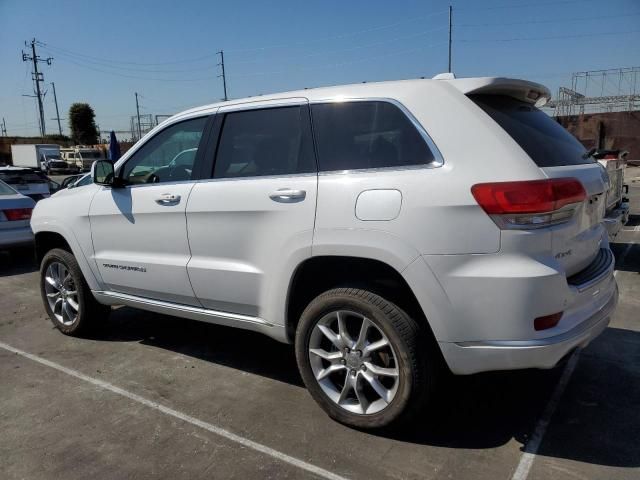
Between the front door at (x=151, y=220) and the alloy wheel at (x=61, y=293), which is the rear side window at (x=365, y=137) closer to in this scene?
the front door at (x=151, y=220)

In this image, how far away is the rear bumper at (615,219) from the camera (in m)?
5.20

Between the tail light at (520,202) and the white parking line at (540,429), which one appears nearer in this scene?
the tail light at (520,202)

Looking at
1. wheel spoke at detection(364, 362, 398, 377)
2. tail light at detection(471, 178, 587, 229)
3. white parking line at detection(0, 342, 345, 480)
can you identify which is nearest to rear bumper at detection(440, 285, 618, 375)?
wheel spoke at detection(364, 362, 398, 377)

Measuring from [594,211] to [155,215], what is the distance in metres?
2.89

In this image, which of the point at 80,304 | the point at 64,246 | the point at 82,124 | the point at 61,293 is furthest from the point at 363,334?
the point at 82,124

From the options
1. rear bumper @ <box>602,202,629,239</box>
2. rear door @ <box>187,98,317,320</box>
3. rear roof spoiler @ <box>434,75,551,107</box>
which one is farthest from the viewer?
rear bumper @ <box>602,202,629,239</box>

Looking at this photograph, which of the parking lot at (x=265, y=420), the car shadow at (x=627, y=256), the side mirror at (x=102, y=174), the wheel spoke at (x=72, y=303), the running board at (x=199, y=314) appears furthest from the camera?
the car shadow at (x=627, y=256)

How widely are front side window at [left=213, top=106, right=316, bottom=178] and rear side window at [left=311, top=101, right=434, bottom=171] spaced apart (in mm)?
112

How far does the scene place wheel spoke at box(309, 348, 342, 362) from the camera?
3.10m

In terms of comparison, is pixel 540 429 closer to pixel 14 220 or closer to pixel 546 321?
pixel 546 321

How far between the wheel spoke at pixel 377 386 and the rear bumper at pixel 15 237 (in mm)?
7262

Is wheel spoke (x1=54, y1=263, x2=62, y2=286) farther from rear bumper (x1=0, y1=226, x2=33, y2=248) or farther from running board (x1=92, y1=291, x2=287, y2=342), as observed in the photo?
rear bumper (x1=0, y1=226, x2=33, y2=248)

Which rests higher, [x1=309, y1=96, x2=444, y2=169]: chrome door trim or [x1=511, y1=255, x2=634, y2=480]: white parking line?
[x1=309, y1=96, x2=444, y2=169]: chrome door trim

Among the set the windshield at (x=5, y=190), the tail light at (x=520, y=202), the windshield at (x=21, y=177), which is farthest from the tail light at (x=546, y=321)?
the windshield at (x=21, y=177)
